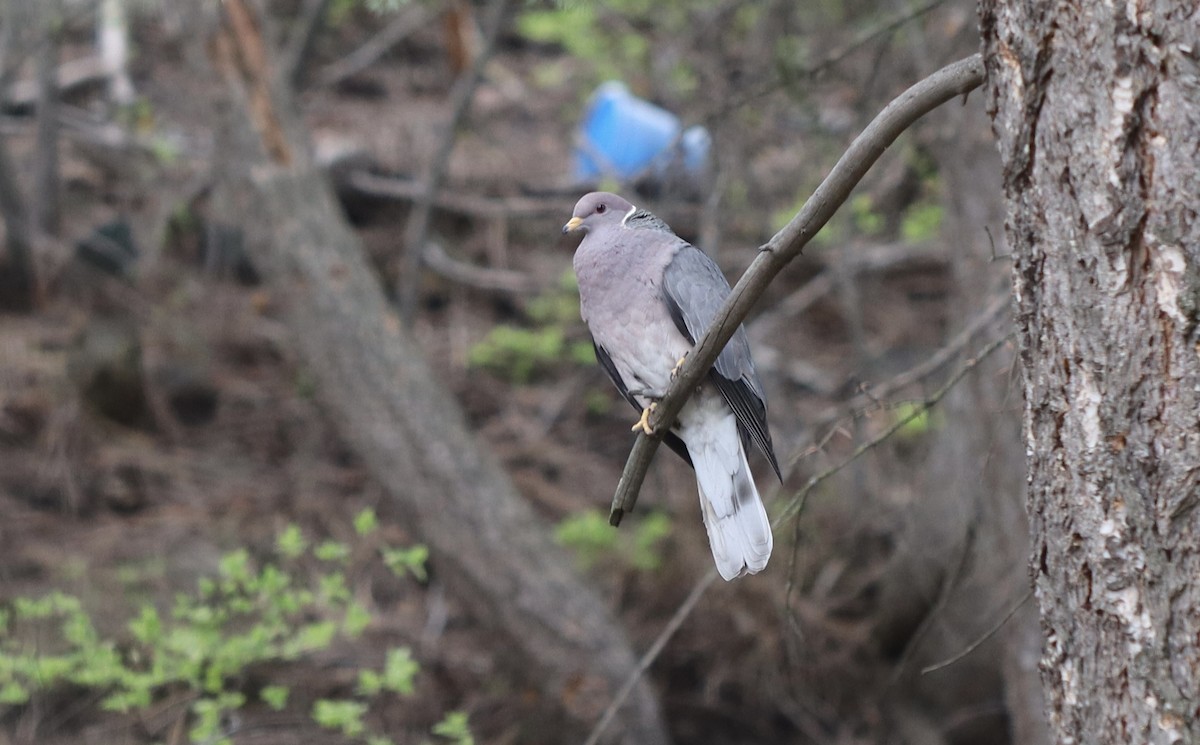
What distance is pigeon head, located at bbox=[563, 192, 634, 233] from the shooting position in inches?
115

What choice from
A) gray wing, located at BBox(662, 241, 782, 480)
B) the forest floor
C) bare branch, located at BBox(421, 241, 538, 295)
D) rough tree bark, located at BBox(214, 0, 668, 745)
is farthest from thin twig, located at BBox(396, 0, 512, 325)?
gray wing, located at BBox(662, 241, 782, 480)

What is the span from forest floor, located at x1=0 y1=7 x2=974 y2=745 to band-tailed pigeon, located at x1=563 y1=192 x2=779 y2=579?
1388mm

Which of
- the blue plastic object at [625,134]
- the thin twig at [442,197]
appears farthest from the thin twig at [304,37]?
the blue plastic object at [625,134]

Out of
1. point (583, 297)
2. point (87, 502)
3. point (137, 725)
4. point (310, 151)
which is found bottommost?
point (137, 725)

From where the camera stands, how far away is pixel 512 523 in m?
4.88

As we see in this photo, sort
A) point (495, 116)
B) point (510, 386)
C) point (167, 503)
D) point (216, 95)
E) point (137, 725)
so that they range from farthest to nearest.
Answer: point (495, 116)
point (510, 386)
point (167, 503)
point (216, 95)
point (137, 725)

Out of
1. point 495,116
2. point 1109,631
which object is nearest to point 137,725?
point 1109,631

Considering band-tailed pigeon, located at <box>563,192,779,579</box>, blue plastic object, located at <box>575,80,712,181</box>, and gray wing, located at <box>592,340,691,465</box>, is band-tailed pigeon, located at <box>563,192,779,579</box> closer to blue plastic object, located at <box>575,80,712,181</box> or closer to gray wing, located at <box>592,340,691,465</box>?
gray wing, located at <box>592,340,691,465</box>

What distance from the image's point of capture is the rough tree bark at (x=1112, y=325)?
1631mm

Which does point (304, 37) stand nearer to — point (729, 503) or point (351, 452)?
point (351, 452)

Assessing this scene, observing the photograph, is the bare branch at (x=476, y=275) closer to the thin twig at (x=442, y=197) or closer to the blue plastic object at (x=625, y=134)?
the thin twig at (x=442, y=197)

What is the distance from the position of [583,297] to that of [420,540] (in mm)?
2325

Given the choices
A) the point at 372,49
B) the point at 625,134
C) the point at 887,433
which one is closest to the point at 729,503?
the point at 887,433

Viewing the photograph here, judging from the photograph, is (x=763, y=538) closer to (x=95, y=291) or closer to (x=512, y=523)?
(x=512, y=523)
